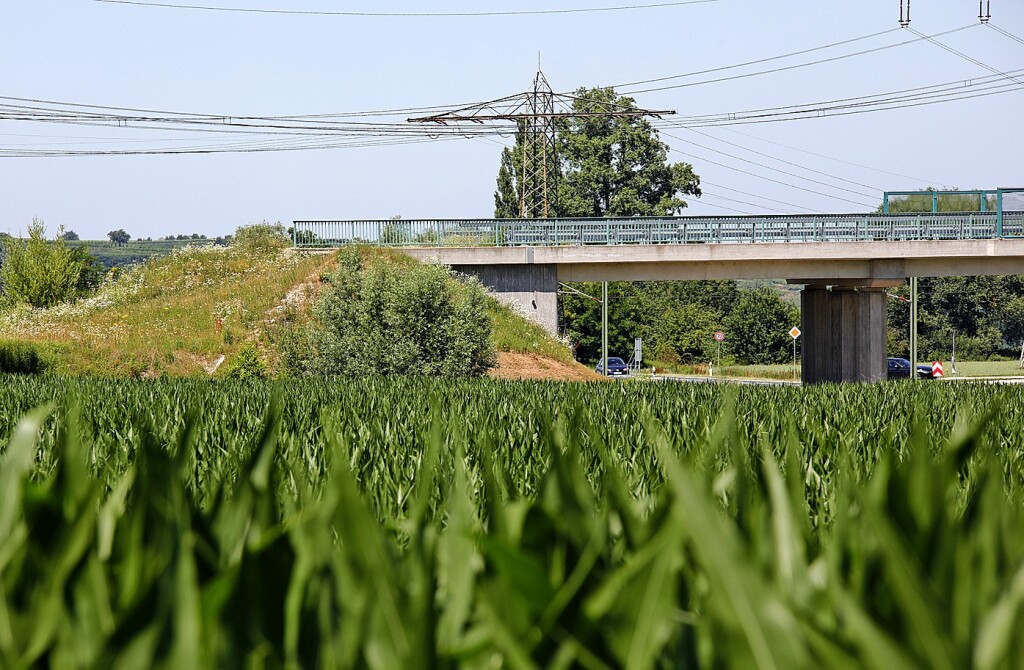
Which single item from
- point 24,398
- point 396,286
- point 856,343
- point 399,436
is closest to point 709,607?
point 399,436

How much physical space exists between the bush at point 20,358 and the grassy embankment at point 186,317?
28 centimetres

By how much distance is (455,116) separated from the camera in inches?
1903

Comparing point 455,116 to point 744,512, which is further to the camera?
point 455,116

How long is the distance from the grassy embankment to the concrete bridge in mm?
1898

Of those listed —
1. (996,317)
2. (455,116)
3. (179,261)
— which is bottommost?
(996,317)

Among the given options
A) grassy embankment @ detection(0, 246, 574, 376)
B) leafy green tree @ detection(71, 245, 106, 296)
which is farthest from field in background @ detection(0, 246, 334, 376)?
leafy green tree @ detection(71, 245, 106, 296)

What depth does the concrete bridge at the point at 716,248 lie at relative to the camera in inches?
1523

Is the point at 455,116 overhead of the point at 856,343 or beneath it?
overhead

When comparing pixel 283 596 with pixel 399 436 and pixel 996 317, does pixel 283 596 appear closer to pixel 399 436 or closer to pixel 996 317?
pixel 399 436

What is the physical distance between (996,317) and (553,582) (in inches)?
4254

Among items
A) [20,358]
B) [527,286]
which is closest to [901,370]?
[527,286]

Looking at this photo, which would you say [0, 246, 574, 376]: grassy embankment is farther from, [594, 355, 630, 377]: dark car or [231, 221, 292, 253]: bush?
[594, 355, 630, 377]: dark car

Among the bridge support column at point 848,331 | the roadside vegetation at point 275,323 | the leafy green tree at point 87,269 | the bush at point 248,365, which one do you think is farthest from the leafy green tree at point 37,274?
the bridge support column at point 848,331

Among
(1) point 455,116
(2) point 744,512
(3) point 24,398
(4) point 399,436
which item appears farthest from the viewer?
(1) point 455,116
